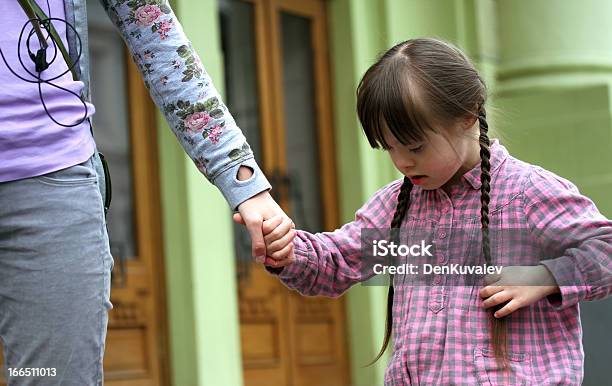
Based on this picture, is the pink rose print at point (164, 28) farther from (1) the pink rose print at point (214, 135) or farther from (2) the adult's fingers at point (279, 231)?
(2) the adult's fingers at point (279, 231)

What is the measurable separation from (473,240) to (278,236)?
487mm

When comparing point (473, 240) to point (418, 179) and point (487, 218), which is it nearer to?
point (487, 218)

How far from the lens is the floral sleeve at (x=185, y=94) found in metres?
2.16

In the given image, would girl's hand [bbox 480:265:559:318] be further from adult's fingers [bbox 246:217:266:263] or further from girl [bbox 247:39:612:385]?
adult's fingers [bbox 246:217:266:263]

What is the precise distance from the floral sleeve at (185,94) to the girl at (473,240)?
162 mm

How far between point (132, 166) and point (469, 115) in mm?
3400

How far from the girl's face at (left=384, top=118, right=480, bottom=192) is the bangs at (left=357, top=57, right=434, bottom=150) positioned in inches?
0.7

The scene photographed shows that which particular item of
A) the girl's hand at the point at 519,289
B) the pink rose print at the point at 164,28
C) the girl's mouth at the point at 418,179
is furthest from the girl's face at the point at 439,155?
the pink rose print at the point at 164,28

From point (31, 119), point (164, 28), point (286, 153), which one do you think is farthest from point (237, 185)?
point (286, 153)

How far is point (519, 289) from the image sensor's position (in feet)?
7.61

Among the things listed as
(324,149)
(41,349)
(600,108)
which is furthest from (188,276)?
(41,349)

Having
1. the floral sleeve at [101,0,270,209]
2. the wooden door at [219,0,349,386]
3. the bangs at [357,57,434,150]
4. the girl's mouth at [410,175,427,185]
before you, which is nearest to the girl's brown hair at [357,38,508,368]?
the bangs at [357,57,434,150]

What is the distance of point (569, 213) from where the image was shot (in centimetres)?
235
